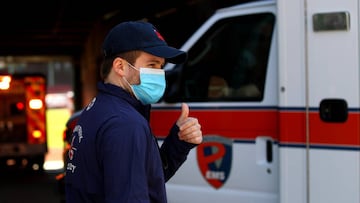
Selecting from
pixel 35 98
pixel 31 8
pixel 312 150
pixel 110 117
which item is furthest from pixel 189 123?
pixel 31 8

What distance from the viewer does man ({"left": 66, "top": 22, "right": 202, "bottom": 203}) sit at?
2.04m

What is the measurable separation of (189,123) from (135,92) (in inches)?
11.5

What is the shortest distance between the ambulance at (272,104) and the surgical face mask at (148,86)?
5.02 feet

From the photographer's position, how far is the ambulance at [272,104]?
3594 millimetres

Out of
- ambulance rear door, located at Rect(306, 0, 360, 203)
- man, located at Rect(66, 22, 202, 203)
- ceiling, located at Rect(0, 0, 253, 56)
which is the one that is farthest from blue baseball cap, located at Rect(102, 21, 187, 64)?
ceiling, located at Rect(0, 0, 253, 56)

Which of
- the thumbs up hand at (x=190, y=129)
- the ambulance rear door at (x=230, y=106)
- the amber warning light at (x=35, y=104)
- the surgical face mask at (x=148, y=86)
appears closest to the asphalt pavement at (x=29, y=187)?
the amber warning light at (x=35, y=104)

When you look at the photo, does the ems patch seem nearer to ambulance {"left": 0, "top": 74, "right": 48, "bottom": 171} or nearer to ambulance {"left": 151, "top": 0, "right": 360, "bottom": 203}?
ambulance {"left": 151, "top": 0, "right": 360, "bottom": 203}

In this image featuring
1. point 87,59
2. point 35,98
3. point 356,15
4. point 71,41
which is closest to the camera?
point 356,15

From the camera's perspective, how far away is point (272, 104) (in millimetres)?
4027

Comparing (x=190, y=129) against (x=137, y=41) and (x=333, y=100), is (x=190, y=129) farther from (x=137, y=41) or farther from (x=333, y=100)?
(x=333, y=100)

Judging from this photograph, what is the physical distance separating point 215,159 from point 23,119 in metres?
8.40

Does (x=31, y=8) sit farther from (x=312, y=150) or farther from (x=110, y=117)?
(x=110, y=117)

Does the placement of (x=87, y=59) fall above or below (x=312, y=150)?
above

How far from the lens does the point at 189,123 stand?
248cm
